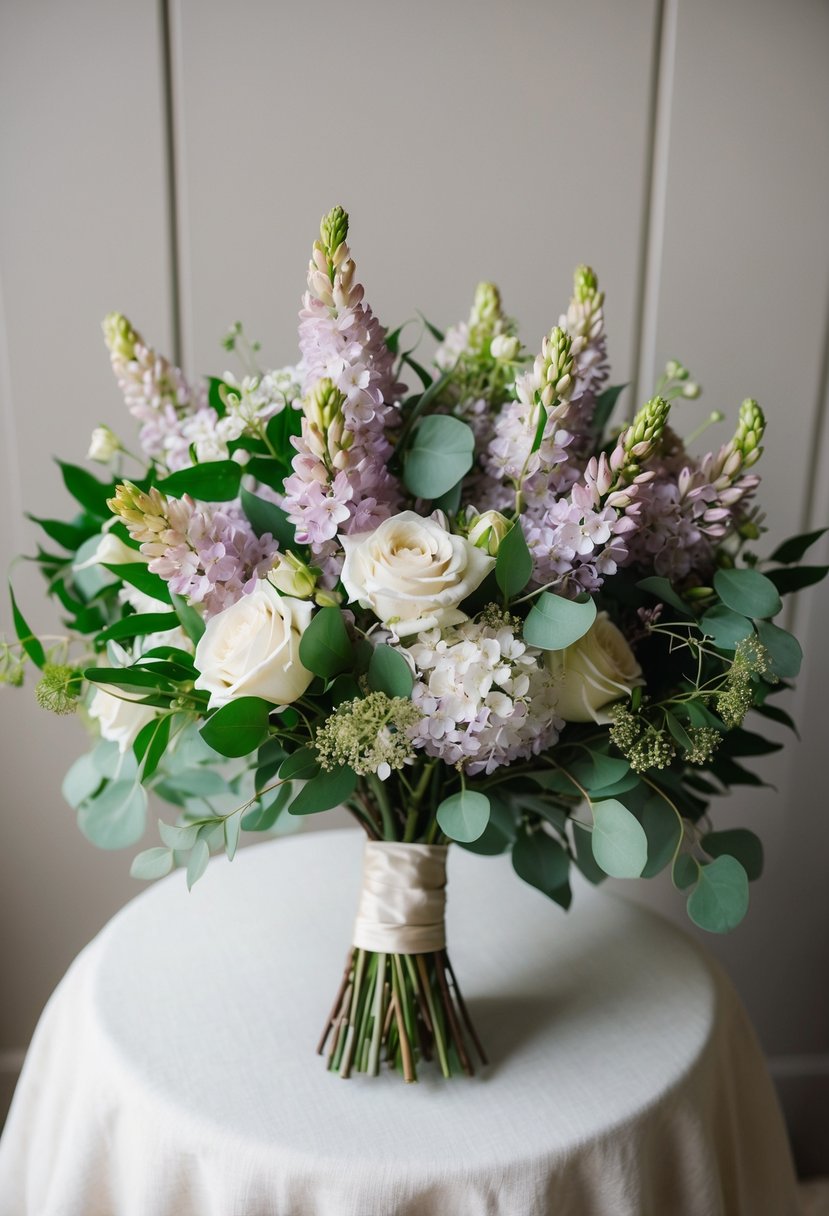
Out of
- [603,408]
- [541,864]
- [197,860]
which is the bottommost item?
[541,864]

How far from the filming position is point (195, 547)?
703 mm

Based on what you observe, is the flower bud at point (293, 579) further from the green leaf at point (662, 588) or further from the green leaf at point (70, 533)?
the green leaf at point (70, 533)

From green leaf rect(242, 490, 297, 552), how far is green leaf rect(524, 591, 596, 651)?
209 mm

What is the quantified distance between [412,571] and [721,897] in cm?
40

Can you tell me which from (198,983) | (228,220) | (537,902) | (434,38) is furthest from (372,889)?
(434,38)

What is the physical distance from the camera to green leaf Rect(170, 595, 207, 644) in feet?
2.45

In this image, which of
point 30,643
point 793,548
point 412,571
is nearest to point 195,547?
point 412,571

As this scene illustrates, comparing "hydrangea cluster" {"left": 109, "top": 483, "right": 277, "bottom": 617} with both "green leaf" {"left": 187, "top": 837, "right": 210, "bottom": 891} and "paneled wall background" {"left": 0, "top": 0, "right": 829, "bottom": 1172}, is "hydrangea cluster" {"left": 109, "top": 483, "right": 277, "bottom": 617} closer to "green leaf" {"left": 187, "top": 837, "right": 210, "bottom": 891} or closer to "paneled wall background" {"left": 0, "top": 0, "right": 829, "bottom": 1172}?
"green leaf" {"left": 187, "top": 837, "right": 210, "bottom": 891}

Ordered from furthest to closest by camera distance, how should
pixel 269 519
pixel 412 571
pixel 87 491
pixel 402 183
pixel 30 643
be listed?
1. pixel 402 183
2. pixel 87 491
3. pixel 30 643
4. pixel 269 519
5. pixel 412 571

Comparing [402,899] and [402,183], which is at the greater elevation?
[402,183]

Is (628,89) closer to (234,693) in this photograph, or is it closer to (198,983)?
(234,693)

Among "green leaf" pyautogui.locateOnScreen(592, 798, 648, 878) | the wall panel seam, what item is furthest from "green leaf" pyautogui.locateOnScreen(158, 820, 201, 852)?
the wall panel seam

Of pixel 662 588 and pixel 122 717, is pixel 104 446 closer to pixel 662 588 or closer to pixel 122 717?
pixel 122 717

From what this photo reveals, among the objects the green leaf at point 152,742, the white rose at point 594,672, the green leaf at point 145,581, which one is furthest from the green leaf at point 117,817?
the white rose at point 594,672
